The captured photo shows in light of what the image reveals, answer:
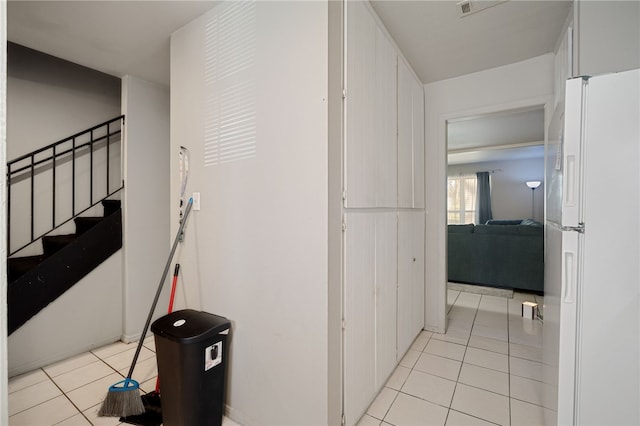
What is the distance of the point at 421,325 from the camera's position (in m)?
3.04

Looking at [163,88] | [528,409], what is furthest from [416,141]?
[163,88]

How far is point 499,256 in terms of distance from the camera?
4.37 m

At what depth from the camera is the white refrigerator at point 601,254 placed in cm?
92

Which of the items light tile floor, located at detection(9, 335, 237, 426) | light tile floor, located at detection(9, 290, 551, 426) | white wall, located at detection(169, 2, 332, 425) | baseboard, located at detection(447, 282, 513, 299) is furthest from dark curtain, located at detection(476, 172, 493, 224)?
light tile floor, located at detection(9, 335, 237, 426)

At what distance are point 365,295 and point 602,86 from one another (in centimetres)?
142

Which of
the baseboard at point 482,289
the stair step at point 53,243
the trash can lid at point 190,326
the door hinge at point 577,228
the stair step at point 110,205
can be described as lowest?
the baseboard at point 482,289

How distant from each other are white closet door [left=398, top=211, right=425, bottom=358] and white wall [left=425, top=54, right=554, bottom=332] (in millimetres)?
151

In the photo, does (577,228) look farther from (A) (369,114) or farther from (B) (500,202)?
(B) (500,202)

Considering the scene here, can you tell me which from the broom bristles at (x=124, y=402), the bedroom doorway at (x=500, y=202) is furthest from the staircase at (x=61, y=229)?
the bedroom doorway at (x=500, y=202)

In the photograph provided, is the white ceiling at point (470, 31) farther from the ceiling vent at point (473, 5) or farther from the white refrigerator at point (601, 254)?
the white refrigerator at point (601, 254)

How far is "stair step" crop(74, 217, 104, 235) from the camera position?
284 cm

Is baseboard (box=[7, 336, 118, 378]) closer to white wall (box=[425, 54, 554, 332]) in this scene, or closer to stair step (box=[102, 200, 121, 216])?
stair step (box=[102, 200, 121, 216])

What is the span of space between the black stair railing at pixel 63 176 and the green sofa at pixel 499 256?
486 centimetres

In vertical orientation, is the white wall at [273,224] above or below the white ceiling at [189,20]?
below
